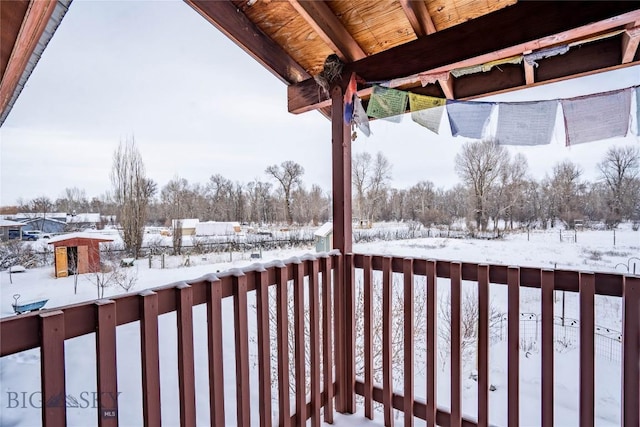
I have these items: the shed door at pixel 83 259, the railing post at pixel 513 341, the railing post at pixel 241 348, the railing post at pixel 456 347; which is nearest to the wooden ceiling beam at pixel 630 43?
the railing post at pixel 513 341

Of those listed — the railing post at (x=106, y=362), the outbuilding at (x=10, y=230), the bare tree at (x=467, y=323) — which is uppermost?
the outbuilding at (x=10, y=230)

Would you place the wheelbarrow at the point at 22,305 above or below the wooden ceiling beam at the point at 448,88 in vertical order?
below

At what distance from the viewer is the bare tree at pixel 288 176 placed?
4156mm

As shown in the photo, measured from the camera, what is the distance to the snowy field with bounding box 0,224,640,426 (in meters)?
1.92

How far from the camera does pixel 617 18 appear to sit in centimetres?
127

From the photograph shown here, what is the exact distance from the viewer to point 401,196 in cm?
462

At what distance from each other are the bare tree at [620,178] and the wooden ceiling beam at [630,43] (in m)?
2.03

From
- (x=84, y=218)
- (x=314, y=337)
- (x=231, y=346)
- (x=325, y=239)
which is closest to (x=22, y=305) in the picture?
(x=84, y=218)

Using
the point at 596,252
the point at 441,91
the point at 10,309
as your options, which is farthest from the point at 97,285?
the point at 596,252

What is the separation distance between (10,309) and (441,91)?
389 centimetres

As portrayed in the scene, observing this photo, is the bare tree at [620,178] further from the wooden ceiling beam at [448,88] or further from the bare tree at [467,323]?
the wooden ceiling beam at [448,88]

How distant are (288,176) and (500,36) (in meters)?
3.55

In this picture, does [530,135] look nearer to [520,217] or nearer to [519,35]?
[519,35]

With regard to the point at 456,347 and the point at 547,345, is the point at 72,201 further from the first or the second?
the point at 547,345
